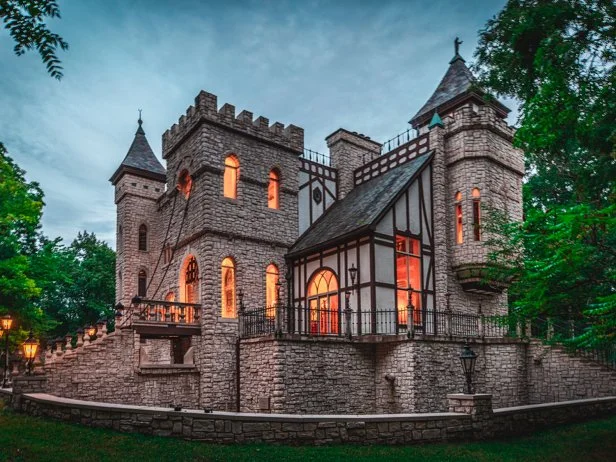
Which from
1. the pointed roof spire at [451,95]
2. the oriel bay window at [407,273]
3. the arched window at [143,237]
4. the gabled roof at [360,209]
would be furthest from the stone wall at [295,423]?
the pointed roof spire at [451,95]

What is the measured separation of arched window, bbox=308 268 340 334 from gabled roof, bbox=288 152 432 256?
45.2 inches

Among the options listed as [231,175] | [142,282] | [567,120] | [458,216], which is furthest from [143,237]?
[567,120]

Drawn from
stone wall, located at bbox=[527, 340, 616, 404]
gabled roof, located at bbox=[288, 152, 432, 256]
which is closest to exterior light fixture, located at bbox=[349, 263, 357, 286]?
gabled roof, located at bbox=[288, 152, 432, 256]

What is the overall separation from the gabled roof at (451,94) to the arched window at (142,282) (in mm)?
13694

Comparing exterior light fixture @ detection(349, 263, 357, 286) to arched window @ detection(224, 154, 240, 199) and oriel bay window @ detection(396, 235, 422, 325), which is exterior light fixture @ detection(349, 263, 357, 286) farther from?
arched window @ detection(224, 154, 240, 199)

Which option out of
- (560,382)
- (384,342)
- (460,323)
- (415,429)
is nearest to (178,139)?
(384,342)

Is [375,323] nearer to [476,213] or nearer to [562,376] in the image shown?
[476,213]

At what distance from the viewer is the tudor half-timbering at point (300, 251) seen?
16469 millimetres

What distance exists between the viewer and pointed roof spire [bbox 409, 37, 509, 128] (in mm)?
21969

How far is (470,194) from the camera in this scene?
63.7 ft

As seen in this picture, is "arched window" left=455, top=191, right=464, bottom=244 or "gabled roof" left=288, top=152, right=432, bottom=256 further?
"arched window" left=455, top=191, right=464, bottom=244

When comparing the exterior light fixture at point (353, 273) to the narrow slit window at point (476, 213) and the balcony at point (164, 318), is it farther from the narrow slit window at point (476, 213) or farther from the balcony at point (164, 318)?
the balcony at point (164, 318)

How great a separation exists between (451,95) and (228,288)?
1233 cm

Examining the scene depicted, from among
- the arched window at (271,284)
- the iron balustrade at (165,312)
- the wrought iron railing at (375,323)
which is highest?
the arched window at (271,284)
